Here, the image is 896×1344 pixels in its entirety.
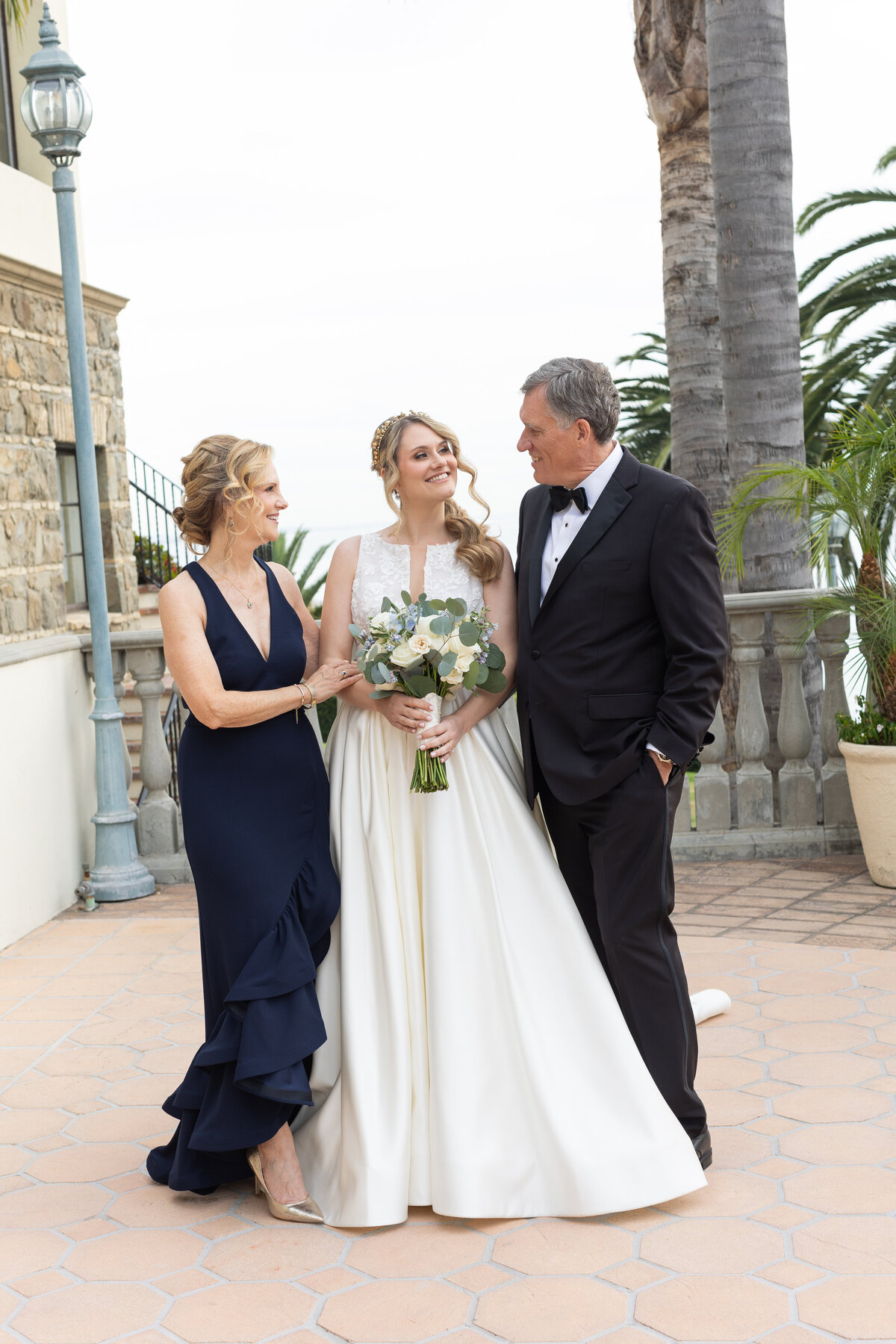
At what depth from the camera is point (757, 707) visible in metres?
6.39

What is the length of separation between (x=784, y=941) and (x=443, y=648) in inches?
107

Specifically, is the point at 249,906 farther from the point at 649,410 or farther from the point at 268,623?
the point at 649,410

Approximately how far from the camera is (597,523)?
3234 millimetres

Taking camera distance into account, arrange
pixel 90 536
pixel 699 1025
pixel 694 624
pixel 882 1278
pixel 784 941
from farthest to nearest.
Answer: pixel 90 536, pixel 784 941, pixel 699 1025, pixel 694 624, pixel 882 1278

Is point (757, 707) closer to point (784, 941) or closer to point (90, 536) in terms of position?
point (784, 941)

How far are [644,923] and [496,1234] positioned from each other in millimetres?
824

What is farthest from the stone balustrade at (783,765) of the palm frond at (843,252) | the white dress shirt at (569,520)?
the palm frond at (843,252)

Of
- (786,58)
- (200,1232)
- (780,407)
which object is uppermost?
(786,58)

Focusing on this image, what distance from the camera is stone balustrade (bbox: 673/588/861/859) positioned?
6.29 metres

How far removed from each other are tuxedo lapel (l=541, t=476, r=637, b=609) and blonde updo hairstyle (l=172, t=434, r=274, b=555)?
0.81 meters

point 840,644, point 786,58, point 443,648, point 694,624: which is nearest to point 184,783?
point 443,648

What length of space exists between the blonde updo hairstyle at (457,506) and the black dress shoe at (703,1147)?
1.56 m

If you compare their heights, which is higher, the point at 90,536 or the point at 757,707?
the point at 90,536

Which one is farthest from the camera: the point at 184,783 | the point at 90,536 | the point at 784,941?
the point at 90,536
